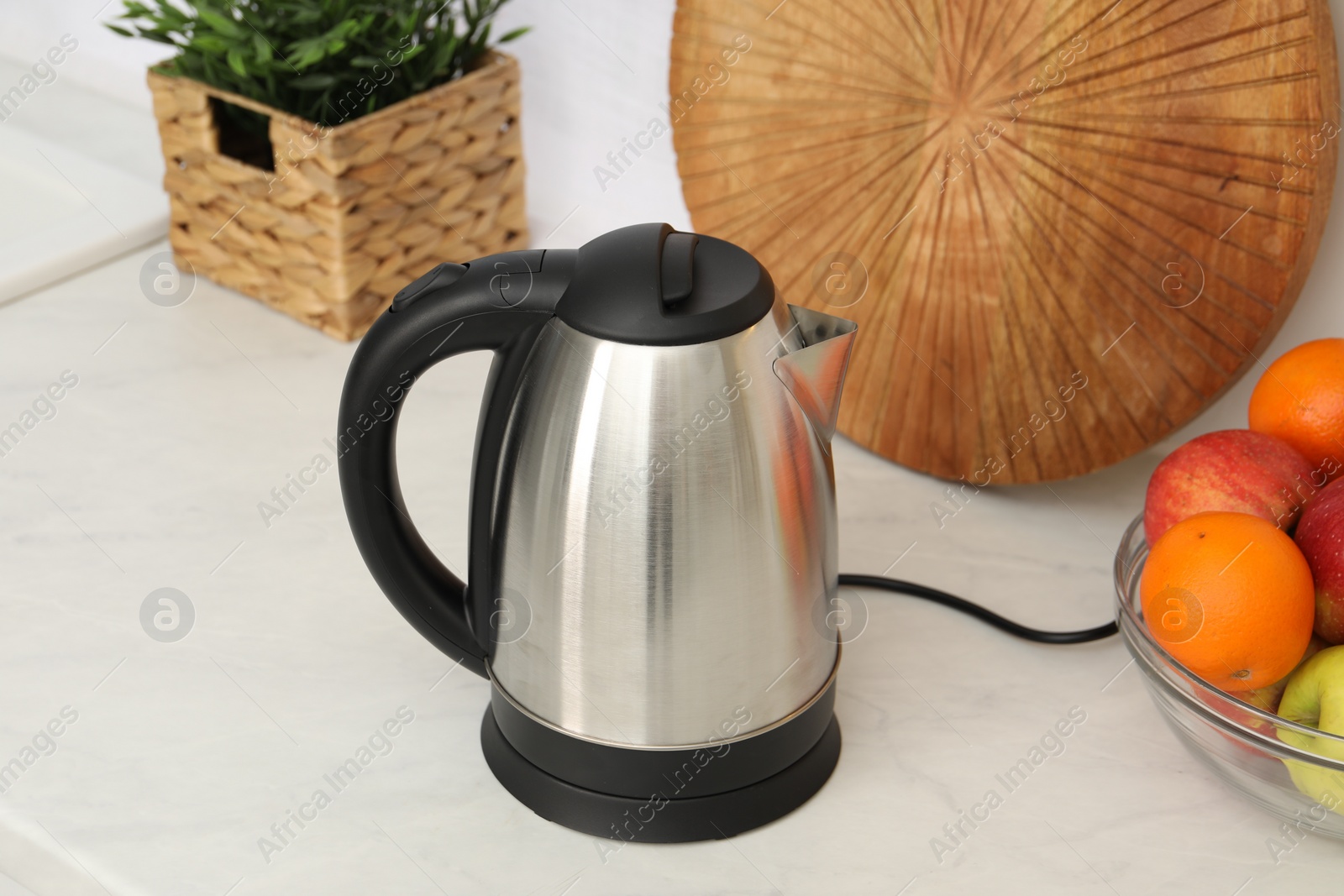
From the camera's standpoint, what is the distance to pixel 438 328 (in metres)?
0.52

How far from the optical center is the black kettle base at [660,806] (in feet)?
1.87

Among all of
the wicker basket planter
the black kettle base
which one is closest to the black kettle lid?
the black kettle base

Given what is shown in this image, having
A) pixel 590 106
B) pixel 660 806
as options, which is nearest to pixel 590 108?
pixel 590 106

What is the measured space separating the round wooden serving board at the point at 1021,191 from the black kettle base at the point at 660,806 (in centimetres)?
30

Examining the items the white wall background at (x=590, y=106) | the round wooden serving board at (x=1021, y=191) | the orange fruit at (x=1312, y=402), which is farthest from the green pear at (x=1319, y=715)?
the white wall background at (x=590, y=106)

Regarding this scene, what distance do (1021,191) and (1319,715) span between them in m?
0.35

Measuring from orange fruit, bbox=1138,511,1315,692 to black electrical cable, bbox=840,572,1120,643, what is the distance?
141 millimetres

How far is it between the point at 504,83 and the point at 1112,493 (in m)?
0.57

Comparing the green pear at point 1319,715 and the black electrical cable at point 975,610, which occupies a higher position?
the green pear at point 1319,715

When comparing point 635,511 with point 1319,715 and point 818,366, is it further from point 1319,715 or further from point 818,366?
point 1319,715

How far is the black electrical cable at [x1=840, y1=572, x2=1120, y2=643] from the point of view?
70 centimetres

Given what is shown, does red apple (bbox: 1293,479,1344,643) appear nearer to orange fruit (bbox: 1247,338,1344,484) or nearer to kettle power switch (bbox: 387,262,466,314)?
orange fruit (bbox: 1247,338,1344,484)

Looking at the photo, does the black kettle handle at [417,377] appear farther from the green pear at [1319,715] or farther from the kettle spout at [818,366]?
the green pear at [1319,715]

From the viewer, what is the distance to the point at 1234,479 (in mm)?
598
